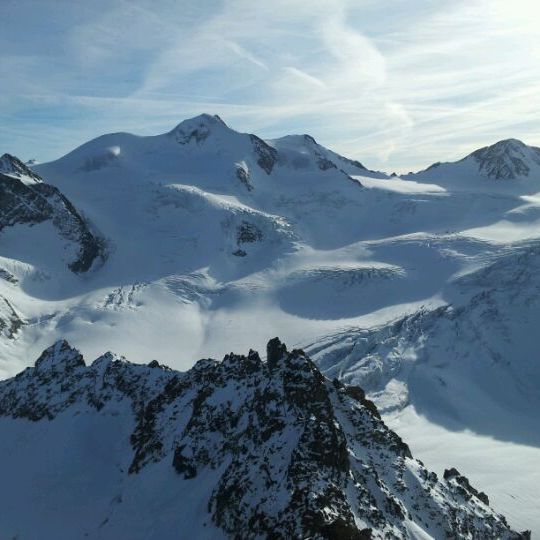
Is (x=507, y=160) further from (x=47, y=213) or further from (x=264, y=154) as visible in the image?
(x=47, y=213)

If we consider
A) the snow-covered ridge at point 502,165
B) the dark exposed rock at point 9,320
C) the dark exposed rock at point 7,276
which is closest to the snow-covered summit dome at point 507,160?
the snow-covered ridge at point 502,165

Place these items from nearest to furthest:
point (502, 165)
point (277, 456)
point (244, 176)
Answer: point (277, 456) → point (244, 176) → point (502, 165)

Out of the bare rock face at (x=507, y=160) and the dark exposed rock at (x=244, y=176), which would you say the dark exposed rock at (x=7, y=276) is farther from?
the bare rock face at (x=507, y=160)

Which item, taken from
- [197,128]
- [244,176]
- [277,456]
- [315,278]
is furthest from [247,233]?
[277,456]

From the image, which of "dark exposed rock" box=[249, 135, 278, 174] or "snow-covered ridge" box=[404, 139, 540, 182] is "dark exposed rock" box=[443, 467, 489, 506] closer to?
"dark exposed rock" box=[249, 135, 278, 174]

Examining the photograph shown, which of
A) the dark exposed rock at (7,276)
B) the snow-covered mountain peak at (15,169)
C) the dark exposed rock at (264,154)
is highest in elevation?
the dark exposed rock at (264,154)

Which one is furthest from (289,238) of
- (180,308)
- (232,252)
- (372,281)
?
(180,308)
